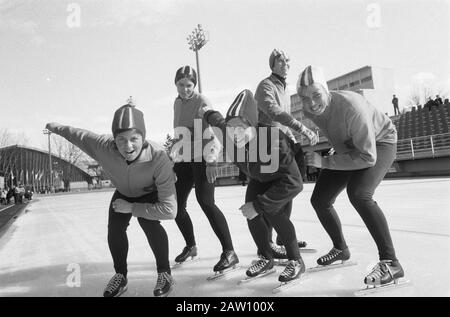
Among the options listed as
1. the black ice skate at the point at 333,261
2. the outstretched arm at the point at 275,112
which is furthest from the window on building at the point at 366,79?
the black ice skate at the point at 333,261

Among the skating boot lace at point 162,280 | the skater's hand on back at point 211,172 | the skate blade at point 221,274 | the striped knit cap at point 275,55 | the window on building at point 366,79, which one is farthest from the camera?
the window on building at point 366,79

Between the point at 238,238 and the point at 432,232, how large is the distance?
1.67 m

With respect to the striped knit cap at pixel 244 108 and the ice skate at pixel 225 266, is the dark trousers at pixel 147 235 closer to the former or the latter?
the ice skate at pixel 225 266

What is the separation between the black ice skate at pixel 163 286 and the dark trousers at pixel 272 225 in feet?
1.83

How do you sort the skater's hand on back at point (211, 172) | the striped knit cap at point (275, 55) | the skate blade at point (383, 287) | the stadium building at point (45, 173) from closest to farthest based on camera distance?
the skate blade at point (383, 287), the skater's hand on back at point (211, 172), the striped knit cap at point (275, 55), the stadium building at point (45, 173)

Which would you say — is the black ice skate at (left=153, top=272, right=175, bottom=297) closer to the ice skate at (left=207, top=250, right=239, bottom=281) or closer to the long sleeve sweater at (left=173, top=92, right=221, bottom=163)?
the ice skate at (left=207, top=250, right=239, bottom=281)

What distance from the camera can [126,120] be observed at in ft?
5.80

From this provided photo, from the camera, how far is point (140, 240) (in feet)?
12.1

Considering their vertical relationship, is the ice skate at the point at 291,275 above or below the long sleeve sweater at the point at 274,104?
below

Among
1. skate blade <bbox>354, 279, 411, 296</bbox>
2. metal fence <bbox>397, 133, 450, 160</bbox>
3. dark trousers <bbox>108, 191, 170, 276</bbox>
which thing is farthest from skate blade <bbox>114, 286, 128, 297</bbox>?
metal fence <bbox>397, 133, 450, 160</bbox>

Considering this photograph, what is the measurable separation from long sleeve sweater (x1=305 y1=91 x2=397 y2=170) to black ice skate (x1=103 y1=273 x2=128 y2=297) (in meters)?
1.23

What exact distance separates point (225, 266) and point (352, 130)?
3.54ft

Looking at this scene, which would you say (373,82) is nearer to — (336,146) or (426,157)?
(426,157)

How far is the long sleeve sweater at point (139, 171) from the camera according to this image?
1819 mm
